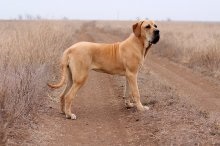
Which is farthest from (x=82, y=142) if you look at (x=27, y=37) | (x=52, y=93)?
(x=27, y=37)

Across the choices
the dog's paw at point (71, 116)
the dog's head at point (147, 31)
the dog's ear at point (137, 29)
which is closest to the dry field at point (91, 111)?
the dog's paw at point (71, 116)

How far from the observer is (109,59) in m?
8.79

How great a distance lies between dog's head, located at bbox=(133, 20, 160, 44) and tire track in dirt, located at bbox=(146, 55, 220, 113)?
5.95ft

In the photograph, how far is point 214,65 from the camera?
15.3 m

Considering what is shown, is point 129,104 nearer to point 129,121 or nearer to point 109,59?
point 129,121

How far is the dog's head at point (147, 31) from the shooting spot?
866 cm

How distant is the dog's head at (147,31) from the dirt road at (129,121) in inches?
53.6

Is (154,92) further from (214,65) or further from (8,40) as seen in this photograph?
(214,65)

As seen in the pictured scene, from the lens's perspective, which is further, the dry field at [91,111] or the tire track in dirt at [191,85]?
the tire track in dirt at [191,85]

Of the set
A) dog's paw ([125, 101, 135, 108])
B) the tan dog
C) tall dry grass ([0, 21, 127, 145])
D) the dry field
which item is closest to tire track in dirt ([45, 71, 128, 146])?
the dry field

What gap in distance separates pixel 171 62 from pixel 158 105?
31.4ft

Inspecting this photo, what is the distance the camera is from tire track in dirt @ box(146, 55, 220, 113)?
10.1 metres

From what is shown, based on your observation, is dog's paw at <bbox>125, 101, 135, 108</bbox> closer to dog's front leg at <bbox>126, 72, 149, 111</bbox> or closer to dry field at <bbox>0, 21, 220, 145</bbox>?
dry field at <bbox>0, 21, 220, 145</bbox>

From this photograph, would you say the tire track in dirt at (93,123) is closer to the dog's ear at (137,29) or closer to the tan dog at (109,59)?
the tan dog at (109,59)
